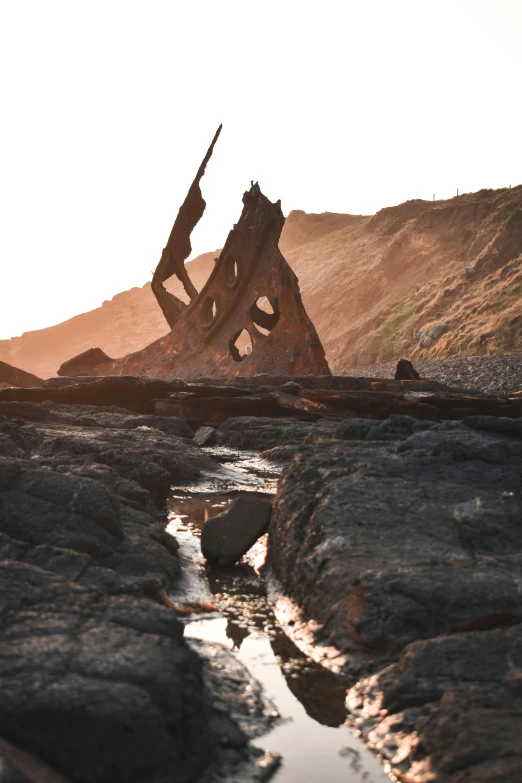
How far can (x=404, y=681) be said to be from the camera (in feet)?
8.91

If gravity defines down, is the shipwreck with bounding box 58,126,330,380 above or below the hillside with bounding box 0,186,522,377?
below

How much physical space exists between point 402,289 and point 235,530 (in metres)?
44.6

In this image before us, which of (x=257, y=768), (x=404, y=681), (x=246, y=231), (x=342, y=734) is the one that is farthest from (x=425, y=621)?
(x=246, y=231)

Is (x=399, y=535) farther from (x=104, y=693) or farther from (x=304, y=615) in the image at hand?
(x=104, y=693)

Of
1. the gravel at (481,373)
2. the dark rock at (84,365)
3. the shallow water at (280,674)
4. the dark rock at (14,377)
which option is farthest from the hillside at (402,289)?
the shallow water at (280,674)

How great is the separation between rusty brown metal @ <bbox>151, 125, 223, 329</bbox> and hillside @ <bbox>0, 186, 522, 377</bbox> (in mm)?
13921

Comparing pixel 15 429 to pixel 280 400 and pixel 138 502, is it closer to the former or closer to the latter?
pixel 138 502

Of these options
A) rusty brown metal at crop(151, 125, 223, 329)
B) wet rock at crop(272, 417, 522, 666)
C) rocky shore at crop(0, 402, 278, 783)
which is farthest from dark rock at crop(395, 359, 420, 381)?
rocky shore at crop(0, 402, 278, 783)

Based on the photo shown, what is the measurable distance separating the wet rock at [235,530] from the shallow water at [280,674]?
0.28 ft

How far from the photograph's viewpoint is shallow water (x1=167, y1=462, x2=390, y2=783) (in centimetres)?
245

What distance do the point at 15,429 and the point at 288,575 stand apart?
173 inches

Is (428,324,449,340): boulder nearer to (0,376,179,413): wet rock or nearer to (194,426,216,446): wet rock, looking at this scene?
(0,376,179,413): wet rock

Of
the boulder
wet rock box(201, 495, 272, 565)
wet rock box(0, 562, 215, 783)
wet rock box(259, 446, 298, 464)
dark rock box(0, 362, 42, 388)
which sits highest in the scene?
the boulder

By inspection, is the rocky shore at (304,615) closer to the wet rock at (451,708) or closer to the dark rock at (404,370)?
the wet rock at (451,708)
